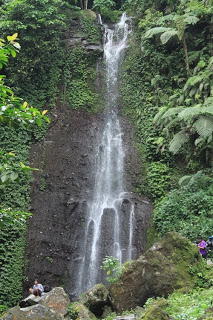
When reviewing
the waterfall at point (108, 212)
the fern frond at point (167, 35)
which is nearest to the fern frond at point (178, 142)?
the waterfall at point (108, 212)

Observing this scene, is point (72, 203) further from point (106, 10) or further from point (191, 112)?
point (106, 10)

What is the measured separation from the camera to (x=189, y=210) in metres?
11.9

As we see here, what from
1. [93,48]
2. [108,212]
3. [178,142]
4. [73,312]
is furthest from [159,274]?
[93,48]

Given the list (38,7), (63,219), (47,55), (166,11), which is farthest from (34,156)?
(166,11)

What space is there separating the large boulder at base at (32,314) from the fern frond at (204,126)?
26.5 ft

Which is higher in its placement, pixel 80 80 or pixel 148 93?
pixel 80 80

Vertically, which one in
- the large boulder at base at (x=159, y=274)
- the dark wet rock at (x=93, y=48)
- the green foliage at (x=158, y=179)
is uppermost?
the dark wet rock at (x=93, y=48)

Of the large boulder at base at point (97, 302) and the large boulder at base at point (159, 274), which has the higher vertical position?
the large boulder at base at point (159, 274)

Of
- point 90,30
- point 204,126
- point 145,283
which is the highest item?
point 90,30

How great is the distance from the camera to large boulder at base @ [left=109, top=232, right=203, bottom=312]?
742 centimetres

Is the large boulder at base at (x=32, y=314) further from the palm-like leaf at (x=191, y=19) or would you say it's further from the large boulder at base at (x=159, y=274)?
the palm-like leaf at (x=191, y=19)

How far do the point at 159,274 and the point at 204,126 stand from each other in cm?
607

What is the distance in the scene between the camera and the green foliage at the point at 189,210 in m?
11.0

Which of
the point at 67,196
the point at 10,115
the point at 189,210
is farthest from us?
the point at 67,196
